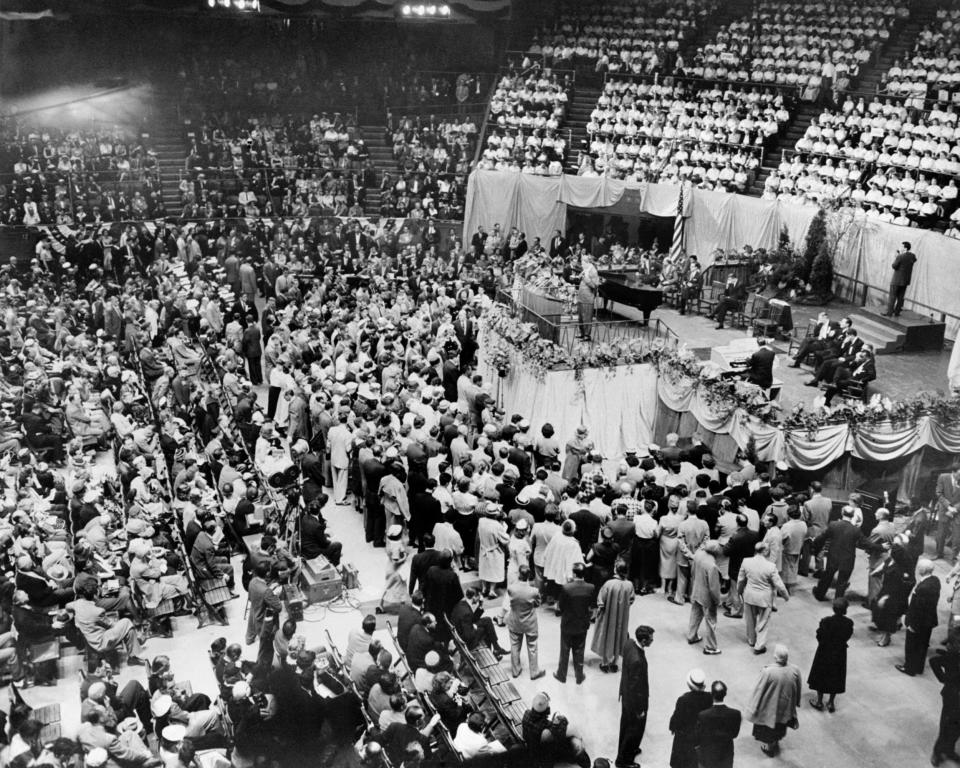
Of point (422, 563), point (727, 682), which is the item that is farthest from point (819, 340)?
point (422, 563)

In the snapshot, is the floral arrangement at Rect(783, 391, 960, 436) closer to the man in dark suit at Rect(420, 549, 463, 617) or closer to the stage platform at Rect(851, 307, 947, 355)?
the stage platform at Rect(851, 307, 947, 355)

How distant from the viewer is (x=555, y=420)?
17.2 meters

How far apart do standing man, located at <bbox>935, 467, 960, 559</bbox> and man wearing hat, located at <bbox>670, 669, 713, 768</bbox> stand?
22.1ft

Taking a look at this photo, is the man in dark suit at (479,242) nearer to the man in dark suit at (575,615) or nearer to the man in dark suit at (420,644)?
the man in dark suit at (575,615)

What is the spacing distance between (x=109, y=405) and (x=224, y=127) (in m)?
16.8

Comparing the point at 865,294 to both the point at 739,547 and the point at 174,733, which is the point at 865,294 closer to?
the point at 739,547

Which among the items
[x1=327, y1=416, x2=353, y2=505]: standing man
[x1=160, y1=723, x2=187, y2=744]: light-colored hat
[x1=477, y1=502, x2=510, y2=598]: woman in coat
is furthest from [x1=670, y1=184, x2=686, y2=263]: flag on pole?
[x1=160, y1=723, x2=187, y2=744]: light-colored hat

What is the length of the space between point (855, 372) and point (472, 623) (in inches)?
385

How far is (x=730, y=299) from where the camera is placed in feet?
69.5

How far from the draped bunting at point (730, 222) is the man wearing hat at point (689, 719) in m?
12.6

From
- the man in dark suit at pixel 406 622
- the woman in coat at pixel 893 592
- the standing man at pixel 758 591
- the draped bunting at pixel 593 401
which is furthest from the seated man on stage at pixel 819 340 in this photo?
the man in dark suit at pixel 406 622

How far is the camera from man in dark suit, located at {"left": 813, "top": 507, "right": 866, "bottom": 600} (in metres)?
12.2

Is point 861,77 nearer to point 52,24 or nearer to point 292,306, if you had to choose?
point 292,306

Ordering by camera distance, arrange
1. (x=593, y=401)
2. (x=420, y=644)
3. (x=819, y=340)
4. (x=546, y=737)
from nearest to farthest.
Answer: (x=546, y=737), (x=420, y=644), (x=593, y=401), (x=819, y=340)
